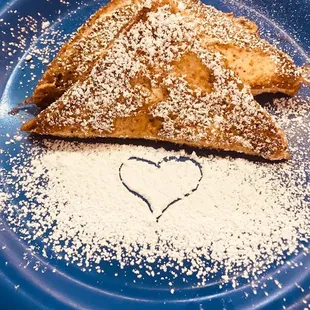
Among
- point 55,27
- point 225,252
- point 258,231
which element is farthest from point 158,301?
point 55,27

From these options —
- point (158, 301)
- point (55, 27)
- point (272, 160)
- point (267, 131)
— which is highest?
point (55, 27)

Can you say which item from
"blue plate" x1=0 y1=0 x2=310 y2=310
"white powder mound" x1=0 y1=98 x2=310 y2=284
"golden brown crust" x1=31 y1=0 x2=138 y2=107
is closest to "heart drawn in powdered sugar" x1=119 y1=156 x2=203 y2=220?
"white powder mound" x1=0 y1=98 x2=310 y2=284

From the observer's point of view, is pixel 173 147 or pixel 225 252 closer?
pixel 225 252

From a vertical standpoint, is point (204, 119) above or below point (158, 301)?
above

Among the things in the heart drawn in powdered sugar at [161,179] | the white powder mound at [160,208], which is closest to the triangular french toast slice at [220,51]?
the white powder mound at [160,208]

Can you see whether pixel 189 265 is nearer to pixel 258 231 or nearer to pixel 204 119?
pixel 258 231

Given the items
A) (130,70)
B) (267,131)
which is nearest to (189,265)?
(267,131)

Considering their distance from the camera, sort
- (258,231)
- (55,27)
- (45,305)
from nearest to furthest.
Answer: (45,305)
(258,231)
(55,27)

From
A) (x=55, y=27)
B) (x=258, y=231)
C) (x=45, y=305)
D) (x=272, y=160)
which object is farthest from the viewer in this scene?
(x=55, y=27)

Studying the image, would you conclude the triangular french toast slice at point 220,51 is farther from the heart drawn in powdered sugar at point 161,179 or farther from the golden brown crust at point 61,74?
the heart drawn in powdered sugar at point 161,179
